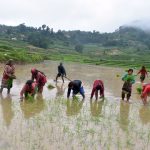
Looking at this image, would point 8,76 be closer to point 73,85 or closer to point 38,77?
point 38,77

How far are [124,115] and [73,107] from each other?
198 cm

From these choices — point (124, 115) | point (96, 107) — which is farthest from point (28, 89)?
point (124, 115)

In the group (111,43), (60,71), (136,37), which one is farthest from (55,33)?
(60,71)

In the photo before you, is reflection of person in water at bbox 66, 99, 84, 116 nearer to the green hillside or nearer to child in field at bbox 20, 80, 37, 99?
child in field at bbox 20, 80, 37, 99

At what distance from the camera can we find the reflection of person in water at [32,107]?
476 inches

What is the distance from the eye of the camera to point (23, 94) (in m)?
15.1

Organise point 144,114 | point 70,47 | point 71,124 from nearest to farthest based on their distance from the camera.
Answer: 1. point 71,124
2. point 144,114
3. point 70,47

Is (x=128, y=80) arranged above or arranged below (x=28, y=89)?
above

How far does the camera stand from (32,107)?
1328 cm

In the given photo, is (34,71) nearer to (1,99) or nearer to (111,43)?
(1,99)

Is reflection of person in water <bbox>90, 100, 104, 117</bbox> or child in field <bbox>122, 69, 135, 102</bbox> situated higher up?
child in field <bbox>122, 69, 135, 102</bbox>

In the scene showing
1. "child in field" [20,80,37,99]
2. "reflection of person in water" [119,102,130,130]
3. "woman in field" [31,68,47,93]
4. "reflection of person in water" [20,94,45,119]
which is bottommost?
"reflection of person in water" [119,102,130,130]

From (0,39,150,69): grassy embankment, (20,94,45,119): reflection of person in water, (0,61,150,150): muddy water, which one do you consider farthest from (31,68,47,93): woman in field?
(0,39,150,69): grassy embankment

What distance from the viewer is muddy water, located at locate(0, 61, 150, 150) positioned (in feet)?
29.0
